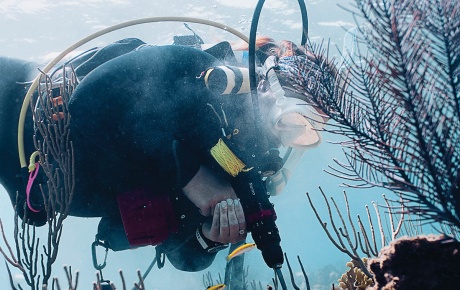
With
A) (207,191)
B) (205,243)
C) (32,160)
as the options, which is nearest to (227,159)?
(207,191)

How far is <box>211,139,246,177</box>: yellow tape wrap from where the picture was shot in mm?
2818

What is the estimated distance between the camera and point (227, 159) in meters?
2.82

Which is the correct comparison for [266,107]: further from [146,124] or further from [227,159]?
[146,124]

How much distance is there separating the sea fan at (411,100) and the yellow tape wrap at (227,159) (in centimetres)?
103

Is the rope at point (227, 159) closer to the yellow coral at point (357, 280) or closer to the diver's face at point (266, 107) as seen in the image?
the diver's face at point (266, 107)

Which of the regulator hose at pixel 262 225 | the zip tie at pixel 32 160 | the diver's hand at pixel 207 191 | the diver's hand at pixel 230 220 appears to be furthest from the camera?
the zip tie at pixel 32 160

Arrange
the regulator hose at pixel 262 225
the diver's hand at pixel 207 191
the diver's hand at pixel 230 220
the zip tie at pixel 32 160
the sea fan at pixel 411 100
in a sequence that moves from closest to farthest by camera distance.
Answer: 1. the sea fan at pixel 411 100
2. the regulator hose at pixel 262 225
3. the diver's hand at pixel 230 220
4. the diver's hand at pixel 207 191
5. the zip tie at pixel 32 160

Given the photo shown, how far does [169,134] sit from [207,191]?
1.86ft

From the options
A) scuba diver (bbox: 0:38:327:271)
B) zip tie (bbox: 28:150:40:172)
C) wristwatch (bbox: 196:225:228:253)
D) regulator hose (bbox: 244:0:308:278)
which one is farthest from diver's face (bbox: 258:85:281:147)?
zip tie (bbox: 28:150:40:172)

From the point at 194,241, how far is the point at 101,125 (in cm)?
152

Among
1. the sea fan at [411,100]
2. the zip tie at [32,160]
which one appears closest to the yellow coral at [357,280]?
the sea fan at [411,100]

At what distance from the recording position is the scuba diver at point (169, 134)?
2.69 metres

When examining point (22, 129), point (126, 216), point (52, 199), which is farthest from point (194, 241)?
point (22, 129)

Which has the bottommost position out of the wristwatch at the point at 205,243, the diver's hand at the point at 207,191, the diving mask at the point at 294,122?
the wristwatch at the point at 205,243
